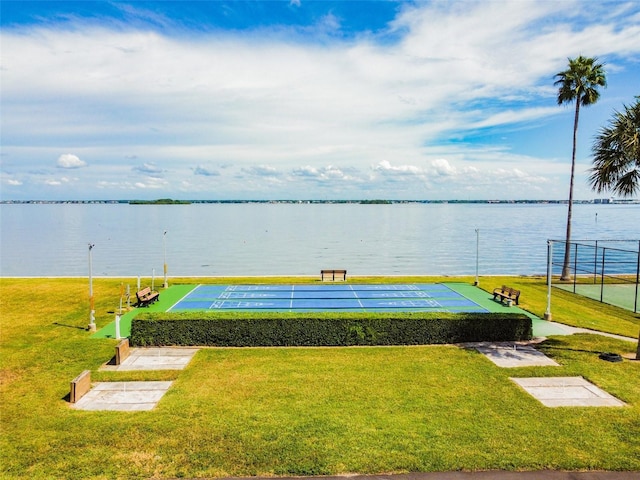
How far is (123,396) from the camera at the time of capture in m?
13.6

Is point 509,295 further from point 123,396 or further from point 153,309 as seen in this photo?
point 123,396

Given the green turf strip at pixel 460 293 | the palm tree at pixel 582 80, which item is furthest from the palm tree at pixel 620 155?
the palm tree at pixel 582 80

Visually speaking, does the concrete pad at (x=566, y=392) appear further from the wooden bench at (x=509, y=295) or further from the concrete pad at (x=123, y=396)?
the wooden bench at (x=509, y=295)

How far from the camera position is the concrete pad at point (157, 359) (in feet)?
53.1

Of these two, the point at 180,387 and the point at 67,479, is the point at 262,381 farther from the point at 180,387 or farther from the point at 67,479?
the point at 67,479

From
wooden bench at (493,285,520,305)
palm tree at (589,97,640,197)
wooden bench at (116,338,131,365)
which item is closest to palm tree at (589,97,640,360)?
palm tree at (589,97,640,197)

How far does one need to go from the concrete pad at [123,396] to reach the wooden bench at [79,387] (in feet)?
0.42

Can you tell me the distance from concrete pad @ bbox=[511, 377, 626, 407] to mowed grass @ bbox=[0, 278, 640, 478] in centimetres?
34

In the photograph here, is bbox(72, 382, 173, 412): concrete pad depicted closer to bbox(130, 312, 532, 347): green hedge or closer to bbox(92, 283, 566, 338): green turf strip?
bbox(130, 312, 532, 347): green hedge

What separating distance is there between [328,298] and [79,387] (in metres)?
17.8

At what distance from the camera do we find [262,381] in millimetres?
14688

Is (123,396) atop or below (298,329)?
below

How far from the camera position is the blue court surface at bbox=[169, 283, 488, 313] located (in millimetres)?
26578

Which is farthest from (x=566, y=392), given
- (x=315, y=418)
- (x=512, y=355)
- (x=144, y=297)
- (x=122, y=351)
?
(x=144, y=297)
